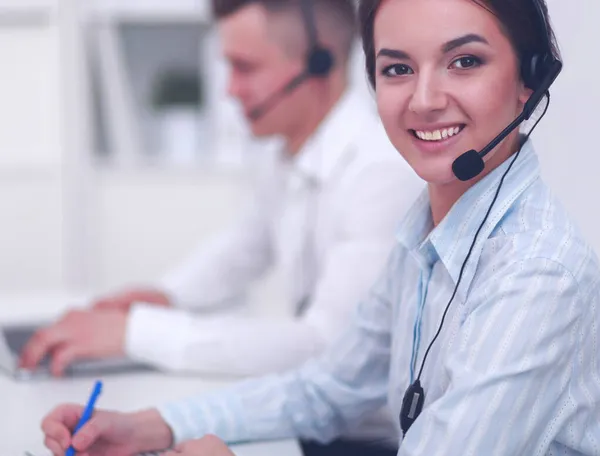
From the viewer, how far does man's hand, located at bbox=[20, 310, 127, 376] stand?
45.2 inches

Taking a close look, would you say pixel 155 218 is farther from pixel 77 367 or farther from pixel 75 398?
pixel 75 398

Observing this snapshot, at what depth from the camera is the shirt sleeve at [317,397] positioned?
0.92 m

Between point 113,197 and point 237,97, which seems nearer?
point 237,97

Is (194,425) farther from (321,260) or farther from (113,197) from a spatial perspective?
(113,197)

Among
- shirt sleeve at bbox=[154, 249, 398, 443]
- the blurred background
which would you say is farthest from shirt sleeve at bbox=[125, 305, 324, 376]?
the blurred background

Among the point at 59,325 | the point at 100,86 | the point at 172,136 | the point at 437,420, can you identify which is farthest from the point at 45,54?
the point at 437,420

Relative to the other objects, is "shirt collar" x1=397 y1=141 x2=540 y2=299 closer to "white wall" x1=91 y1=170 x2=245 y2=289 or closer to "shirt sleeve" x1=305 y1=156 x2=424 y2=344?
"shirt sleeve" x1=305 y1=156 x2=424 y2=344

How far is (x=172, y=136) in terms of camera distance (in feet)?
8.25

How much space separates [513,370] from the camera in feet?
2.15

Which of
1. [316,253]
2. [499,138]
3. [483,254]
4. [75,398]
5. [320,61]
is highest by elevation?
[320,61]

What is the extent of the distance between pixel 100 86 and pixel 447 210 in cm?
189

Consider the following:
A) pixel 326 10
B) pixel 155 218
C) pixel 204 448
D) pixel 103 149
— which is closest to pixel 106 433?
pixel 204 448

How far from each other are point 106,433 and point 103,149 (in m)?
1.83

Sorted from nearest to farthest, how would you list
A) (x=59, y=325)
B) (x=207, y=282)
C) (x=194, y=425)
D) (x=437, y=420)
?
(x=437, y=420), (x=194, y=425), (x=59, y=325), (x=207, y=282)
